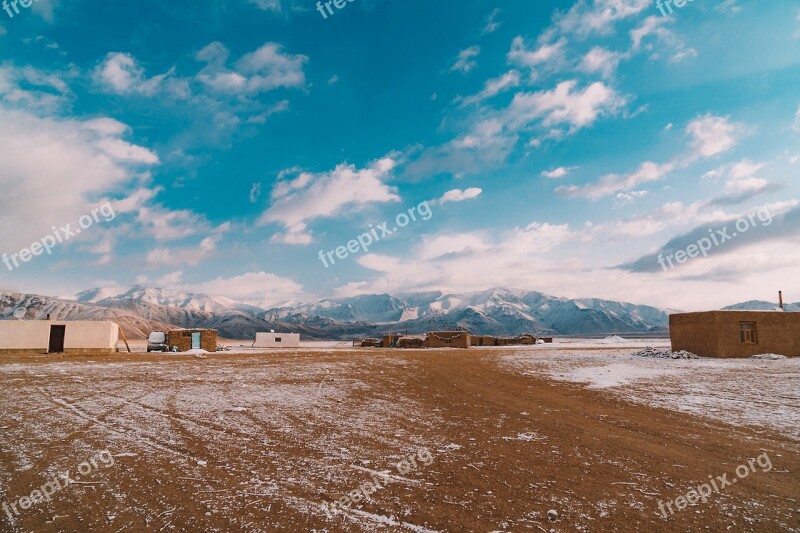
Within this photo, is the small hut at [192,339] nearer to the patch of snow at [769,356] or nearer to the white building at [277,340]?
the white building at [277,340]

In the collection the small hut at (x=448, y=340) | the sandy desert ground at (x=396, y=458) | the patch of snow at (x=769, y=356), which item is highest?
the sandy desert ground at (x=396, y=458)

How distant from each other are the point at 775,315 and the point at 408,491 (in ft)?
124

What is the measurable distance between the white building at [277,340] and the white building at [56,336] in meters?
26.4

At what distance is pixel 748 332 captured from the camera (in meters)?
30.7

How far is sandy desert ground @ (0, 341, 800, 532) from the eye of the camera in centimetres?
527

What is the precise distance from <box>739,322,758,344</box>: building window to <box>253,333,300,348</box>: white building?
55.0 meters

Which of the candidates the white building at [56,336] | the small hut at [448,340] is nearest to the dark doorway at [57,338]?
the white building at [56,336]

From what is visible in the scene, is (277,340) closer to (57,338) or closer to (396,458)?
(57,338)

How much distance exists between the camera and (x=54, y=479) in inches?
254

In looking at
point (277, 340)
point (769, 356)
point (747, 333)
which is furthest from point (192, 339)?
point (769, 356)

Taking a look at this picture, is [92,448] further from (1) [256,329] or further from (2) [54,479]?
(1) [256,329]

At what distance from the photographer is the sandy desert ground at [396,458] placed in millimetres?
5270

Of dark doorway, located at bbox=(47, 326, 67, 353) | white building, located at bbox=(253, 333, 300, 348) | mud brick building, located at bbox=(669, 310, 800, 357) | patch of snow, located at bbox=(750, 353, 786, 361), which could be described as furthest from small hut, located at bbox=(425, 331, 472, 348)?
dark doorway, located at bbox=(47, 326, 67, 353)

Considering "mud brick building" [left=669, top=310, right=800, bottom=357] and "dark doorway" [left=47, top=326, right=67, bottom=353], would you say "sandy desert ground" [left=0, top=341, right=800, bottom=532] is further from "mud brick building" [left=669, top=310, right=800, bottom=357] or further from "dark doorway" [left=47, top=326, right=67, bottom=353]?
"dark doorway" [left=47, top=326, right=67, bottom=353]
